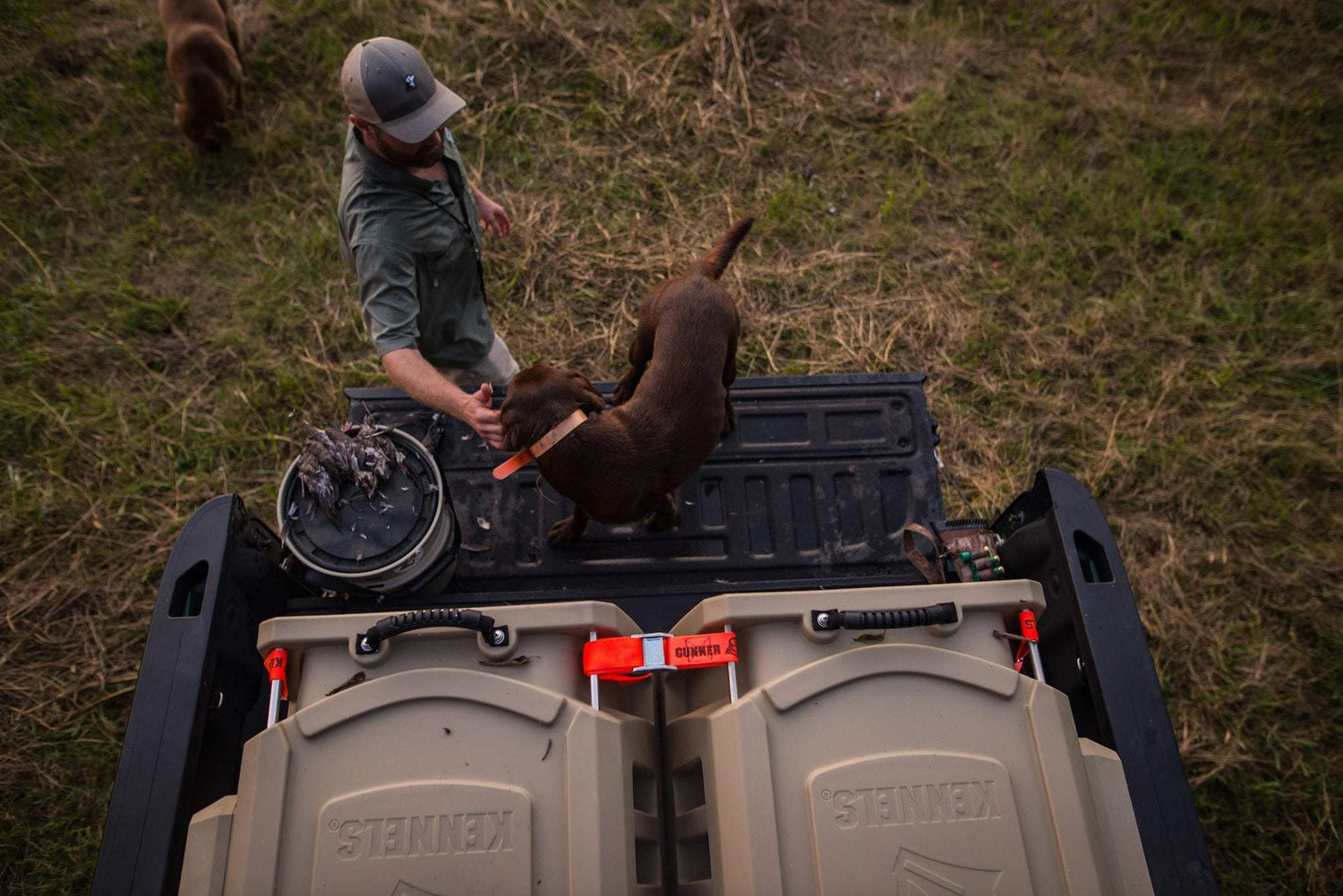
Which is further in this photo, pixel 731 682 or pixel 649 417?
pixel 649 417

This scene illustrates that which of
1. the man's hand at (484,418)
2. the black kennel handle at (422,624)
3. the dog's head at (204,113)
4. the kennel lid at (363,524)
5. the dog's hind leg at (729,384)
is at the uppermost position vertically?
the dog's head at (204,113)

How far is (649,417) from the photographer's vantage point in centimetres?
227

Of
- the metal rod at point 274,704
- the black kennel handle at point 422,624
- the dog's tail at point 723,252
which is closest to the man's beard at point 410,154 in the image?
the dog's tail at point 723,252

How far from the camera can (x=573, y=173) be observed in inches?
155

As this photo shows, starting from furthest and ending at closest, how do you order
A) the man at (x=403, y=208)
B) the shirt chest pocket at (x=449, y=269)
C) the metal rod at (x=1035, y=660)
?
1. the shirt chest pocket at (x=449, y=269)
2. the man at (x=403, y=208)
3. the metal rod at (x=1035, y=660)

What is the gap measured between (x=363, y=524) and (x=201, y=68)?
3150 mm

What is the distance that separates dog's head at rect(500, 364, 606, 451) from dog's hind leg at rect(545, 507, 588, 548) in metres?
0.39

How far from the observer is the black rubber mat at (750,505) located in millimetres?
2418

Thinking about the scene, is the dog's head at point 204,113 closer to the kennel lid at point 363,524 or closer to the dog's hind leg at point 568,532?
the kennel lid at point 363,524

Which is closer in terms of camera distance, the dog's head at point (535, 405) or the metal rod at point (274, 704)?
the metal rod at point (274, 704)

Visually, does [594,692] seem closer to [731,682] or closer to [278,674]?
[731,682]

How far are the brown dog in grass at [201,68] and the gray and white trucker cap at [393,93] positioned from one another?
2.31 metres

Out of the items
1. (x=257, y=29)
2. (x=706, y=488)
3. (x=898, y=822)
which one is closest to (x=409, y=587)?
(x=706, y=488)

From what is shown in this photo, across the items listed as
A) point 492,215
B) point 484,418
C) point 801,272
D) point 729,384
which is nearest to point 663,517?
point 729,384
